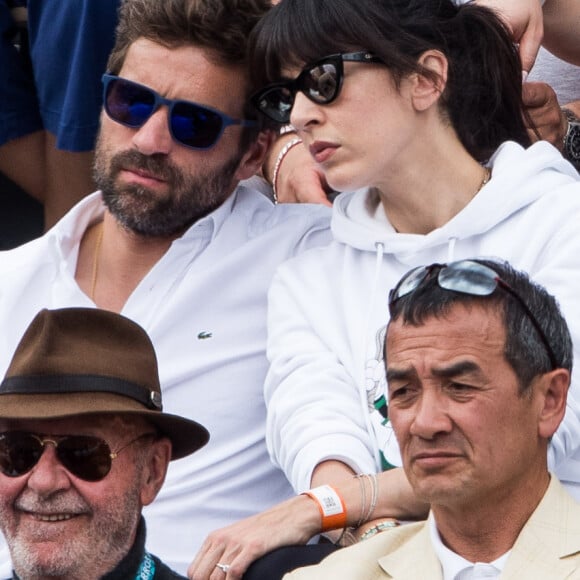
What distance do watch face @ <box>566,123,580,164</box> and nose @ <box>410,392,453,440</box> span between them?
165cm

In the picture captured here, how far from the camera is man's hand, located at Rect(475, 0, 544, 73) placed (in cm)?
439

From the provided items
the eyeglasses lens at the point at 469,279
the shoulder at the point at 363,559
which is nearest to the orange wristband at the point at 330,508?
the shoulder at the point at 363,559

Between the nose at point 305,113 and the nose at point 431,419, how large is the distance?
1.06 m

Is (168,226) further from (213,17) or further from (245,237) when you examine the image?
(213,17)

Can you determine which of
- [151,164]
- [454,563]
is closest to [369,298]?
[151,164]

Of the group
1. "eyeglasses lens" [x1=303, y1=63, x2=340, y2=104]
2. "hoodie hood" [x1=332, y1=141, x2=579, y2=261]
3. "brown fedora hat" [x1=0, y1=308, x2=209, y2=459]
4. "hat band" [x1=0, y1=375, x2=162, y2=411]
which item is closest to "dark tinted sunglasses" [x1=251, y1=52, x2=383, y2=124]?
"eyeglasses lens" [x1=303, y1=63, x2=340, y2=104]

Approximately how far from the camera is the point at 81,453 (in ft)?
11.1

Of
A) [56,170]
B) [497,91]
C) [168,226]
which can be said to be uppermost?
[497,91]

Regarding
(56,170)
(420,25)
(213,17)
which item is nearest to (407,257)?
(420,25)

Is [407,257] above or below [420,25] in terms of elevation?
below

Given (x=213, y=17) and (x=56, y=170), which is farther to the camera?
(x=56, y=170)

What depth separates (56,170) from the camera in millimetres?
5238

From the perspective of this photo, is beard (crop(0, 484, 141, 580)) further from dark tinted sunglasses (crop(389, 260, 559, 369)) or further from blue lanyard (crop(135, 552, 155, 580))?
dark tinted sunglasses (crop(389, 260, 559, 369))

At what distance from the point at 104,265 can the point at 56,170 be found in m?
0.71
